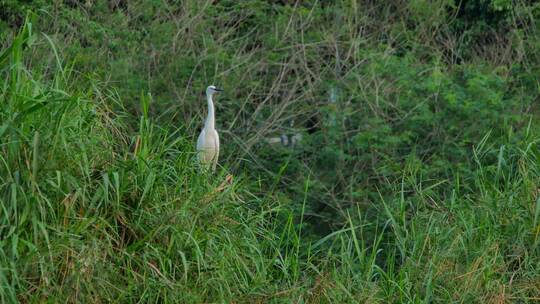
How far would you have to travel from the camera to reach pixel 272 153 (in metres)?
10.9

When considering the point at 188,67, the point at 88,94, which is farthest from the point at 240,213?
the point at 188,67

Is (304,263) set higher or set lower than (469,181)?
higher

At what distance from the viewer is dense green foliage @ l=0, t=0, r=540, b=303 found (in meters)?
5.51

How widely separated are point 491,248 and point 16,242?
2544 mm

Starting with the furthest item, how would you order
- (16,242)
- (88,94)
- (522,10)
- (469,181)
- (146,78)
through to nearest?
(522,10) → (146,78) → (469,181) → (88,94) → (16,242)

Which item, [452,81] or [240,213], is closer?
[240,213]

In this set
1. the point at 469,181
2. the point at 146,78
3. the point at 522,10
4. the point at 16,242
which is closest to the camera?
the point at 16,242

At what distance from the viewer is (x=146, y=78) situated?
10812mm

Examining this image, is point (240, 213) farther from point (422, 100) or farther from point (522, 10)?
point (522, 10)

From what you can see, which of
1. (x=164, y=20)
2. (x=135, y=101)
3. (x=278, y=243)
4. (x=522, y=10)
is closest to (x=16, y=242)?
(x=278, y=243)

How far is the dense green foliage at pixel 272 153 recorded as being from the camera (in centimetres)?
551

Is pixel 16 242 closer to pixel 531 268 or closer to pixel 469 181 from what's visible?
pixel 531 268

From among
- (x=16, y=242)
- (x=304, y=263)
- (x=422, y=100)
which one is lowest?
(x=422, y=100)

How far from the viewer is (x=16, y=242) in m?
5.17
